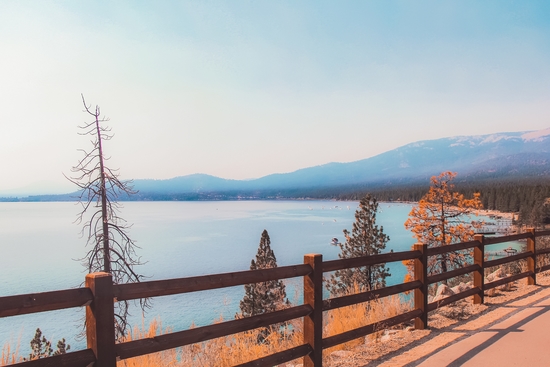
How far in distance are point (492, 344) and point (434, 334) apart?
92 cm

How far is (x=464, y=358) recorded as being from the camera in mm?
5410

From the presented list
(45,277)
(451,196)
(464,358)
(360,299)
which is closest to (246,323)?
(360,299)

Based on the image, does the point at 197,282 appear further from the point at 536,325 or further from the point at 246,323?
the point at 536,325

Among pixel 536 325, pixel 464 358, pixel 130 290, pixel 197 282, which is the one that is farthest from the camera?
pixel 536 325

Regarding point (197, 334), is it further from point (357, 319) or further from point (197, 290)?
point (357, 319)

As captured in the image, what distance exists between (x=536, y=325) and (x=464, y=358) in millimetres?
2252

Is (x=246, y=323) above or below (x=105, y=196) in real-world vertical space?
below

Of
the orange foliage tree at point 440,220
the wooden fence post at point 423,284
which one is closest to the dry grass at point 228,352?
the wooden fence post at point 423,284

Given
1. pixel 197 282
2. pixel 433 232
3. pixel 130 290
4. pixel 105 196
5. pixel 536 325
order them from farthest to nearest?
pixel 433 232 < pixel 105 196 < pixel 536 325 < pixel 197 282 < pixel 130 290

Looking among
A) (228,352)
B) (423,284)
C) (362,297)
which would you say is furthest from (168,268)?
(362,297)

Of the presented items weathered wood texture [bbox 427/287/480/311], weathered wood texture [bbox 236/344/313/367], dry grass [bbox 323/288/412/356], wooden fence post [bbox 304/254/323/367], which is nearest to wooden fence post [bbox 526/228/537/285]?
weathered wood texture [bbox 427/287/480/311]

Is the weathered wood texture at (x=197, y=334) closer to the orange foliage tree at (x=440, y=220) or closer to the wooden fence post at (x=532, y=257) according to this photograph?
the wooden fence post at (x=532, y=257)

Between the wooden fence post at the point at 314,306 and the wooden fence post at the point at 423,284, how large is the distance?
7.95 feet

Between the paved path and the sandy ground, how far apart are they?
0.04 feet
